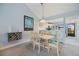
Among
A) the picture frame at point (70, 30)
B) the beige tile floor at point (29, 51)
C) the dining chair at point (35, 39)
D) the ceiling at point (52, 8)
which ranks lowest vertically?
the beige tile floor at point (29, 51)

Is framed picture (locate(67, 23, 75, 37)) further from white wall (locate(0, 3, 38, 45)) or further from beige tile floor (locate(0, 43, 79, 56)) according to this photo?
white wall (locate(0, 3, 38, 45))

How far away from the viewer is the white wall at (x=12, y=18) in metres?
2.22

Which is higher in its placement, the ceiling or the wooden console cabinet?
the ceiling

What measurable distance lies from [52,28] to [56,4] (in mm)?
486

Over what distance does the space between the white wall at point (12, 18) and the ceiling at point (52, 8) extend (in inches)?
3.9

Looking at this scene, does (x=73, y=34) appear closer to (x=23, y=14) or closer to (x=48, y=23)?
(x=48, y=23)

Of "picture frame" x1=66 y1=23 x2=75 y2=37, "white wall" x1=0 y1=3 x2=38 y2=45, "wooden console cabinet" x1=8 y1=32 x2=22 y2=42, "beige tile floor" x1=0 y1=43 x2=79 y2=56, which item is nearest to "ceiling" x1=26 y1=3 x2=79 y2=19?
"white wall" x1=0 y1=3 x2=38 y2=45

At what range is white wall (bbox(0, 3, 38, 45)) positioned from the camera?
2221 mm

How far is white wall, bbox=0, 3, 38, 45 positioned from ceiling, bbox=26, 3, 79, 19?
0.10 m

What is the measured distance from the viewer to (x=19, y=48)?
7.56 ft

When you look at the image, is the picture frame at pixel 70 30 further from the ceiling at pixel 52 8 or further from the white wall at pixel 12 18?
Result: the white wall at pixel 12 18

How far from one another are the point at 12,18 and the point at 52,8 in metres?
0.82

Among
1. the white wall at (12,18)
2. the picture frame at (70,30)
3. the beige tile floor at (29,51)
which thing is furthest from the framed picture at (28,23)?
the picture frame at (70,30)

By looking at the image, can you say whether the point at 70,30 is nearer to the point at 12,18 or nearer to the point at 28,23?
the point at 28,23
